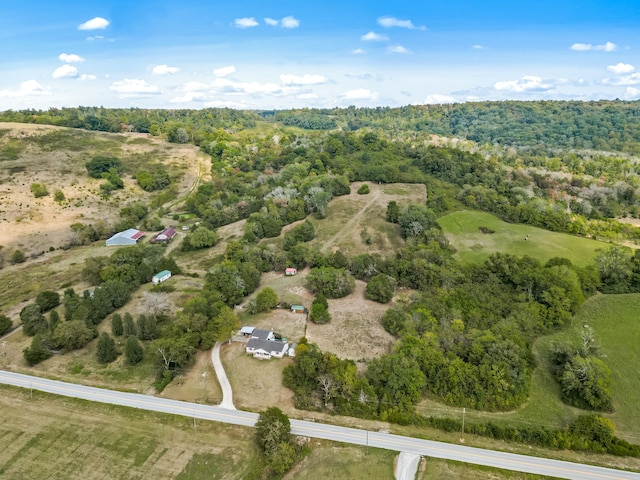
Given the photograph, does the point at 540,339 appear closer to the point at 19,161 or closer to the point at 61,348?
the point at 61,348

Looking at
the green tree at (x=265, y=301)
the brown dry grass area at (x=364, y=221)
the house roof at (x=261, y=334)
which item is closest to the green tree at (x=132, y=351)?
the house roof at (x=261, y=334)

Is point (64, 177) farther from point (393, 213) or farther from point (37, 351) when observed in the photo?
point (393, 213)

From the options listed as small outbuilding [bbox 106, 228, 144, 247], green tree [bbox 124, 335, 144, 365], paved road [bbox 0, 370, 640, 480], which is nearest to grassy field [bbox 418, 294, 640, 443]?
paved road [bbox 0, 370, 640, 480]

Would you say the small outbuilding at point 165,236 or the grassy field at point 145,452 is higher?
the small outbuilding at point 165,236

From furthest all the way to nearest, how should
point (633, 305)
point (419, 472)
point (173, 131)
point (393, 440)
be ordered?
1. point (173, 131)
2. point (633, 305)
3. point (393, 440)
4. point (419, 472)

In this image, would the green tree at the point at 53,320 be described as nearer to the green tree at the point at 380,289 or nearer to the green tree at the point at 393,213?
the green tree at the point at 380,289

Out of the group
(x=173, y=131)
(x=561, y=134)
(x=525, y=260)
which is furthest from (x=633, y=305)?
(x=561, y=134)
